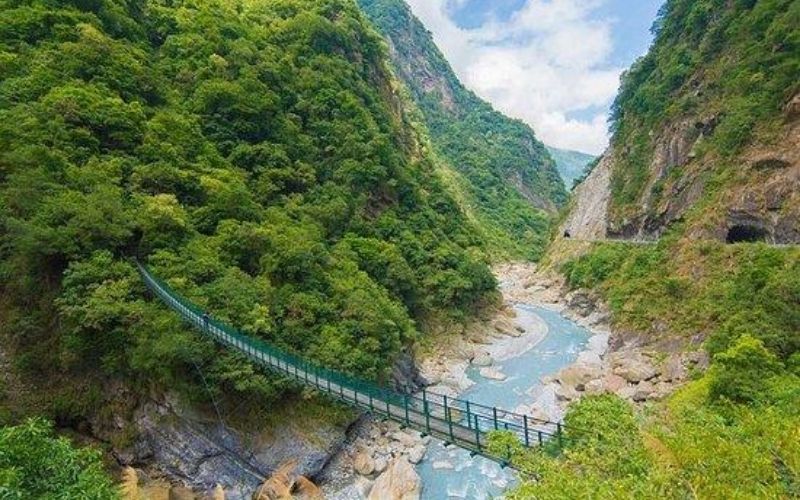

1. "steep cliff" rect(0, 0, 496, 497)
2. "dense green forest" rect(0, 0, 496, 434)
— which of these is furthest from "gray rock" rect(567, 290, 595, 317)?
"steep cliff" rect(0, 0, 496, 497)

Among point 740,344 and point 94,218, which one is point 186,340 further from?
point 740,344

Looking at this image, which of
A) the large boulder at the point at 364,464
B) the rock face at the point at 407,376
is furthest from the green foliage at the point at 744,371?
the rock face at the point at 407,376

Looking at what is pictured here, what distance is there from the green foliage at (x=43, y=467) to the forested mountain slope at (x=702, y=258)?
5708mm

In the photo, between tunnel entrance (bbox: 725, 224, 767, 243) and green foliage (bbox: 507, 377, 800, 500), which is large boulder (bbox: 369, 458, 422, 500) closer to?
green foliage (bbox: 507, 377, 800, 500)

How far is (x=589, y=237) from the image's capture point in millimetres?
51062

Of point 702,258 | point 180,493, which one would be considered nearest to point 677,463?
point 180,493

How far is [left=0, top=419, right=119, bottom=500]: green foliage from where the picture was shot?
6.22 m

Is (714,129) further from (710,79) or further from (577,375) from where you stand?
(577,375)

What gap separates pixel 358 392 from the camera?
1409 centimetres

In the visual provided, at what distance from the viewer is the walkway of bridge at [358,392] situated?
38.0 ft

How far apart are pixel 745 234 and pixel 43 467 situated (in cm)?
3090

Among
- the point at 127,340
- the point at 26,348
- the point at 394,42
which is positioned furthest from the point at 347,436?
the point at 394,42

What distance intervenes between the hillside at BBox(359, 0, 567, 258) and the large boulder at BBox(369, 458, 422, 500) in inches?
2769

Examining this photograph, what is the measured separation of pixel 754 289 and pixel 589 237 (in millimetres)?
32104
